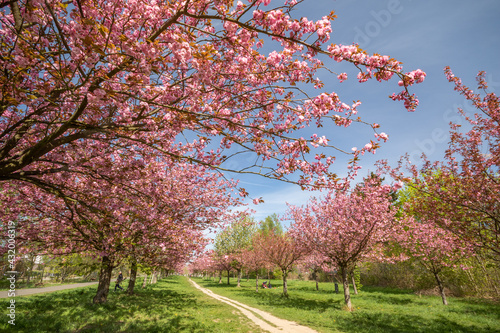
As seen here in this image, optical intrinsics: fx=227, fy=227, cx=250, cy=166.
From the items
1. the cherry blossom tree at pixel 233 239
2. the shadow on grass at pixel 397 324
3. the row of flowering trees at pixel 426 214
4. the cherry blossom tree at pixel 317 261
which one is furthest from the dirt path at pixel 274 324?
the cherry blossom tree at pixel 233 239

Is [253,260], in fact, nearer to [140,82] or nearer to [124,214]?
[124,214]

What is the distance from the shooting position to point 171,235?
10523 mm

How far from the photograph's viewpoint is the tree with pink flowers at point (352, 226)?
532 inches

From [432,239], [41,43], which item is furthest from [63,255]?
[432,239]

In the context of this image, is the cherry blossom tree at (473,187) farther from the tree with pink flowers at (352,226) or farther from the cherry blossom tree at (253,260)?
the cherry blossom tree at (253,260)

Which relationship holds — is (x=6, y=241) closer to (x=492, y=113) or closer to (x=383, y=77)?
(x=383, y=77)

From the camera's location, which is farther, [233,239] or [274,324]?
[233,239]

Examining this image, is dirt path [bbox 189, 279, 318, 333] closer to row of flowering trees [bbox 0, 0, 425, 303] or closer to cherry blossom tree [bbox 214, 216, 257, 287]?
row of flowering trees [bbox 0, 0, 425, 303]

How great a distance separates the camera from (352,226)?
1396 cm

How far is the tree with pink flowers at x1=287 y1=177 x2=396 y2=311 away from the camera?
532 inches

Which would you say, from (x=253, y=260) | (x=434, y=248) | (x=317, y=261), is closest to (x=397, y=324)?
(x=434, y=248)

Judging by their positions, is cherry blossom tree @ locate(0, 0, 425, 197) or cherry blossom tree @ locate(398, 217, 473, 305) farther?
cherry blossom tree @ locate(398, 217, 473, 305)

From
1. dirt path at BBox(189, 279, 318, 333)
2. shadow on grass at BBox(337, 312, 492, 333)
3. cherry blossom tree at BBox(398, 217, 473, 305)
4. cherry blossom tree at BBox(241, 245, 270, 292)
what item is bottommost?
dirt path at BBox(189, 279, 318, 333)

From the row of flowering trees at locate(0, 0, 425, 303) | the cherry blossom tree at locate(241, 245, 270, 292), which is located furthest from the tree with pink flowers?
the cherry blossom tree at locate(241, 245, 270, 292)
